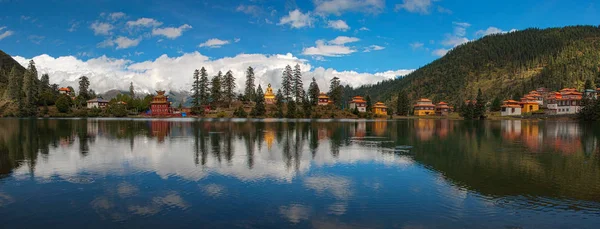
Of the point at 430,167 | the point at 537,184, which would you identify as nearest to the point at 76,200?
the point at 430,167

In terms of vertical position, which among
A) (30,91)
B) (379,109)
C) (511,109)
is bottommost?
(511,109)

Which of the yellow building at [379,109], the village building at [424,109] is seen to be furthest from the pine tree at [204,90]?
the village building at [424,109]

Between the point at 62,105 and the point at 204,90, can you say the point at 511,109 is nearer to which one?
the point at 204,90

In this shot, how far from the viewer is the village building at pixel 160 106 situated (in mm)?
145875

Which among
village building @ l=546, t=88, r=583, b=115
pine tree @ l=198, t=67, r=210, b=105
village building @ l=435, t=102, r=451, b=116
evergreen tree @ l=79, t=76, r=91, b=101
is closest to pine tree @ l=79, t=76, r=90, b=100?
evergreen tree @ l=79, t=76, r=91, b=101

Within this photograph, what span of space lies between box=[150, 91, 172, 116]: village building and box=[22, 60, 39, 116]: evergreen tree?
40.6 meters

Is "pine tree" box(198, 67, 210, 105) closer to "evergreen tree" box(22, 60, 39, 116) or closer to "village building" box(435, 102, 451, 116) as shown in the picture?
"evergreen tree" box(22, 60, 39, 116)

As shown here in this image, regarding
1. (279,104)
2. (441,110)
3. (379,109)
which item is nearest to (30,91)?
(279,104)

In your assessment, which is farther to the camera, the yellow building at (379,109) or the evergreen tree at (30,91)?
the yellow building at (379,109)

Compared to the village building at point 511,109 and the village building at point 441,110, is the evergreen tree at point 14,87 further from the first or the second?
the village building at point 511,109

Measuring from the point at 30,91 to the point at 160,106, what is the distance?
1871 inches

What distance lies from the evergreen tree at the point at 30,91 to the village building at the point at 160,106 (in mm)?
40561

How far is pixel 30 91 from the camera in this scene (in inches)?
5472

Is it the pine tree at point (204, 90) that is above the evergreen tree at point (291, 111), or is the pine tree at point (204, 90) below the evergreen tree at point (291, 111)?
above
